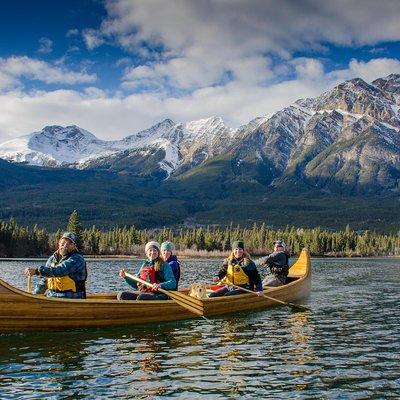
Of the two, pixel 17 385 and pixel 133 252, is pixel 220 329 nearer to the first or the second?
pixel 17 385

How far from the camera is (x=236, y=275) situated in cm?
2817

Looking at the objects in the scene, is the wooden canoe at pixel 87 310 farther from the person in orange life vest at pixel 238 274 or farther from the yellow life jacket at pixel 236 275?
the yellow life jacket at pixel 236 275

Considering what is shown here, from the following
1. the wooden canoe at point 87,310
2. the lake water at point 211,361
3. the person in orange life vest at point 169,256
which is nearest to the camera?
the lake water at point 211,361

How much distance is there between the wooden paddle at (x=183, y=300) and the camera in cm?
2303

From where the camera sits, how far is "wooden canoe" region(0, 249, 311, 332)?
63.4 ft

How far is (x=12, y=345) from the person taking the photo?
750 inches

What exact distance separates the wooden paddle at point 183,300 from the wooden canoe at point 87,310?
0.33 ft

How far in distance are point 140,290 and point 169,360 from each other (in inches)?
272

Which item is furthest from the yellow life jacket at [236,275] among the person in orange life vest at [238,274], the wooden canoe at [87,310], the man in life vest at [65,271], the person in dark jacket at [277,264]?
the man in life vest at [65,271]

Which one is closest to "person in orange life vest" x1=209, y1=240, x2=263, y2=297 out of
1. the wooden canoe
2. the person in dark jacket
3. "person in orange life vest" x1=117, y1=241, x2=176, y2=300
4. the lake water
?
the wooden canoe

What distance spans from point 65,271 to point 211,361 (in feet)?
21.6

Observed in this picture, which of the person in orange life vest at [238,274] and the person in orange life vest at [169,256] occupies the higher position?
the person in orange life vest at [169,256]

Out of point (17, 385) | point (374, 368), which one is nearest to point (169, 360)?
point (17, 385)

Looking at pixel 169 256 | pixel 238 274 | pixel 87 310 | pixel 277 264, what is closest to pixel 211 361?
pixel 87 310
